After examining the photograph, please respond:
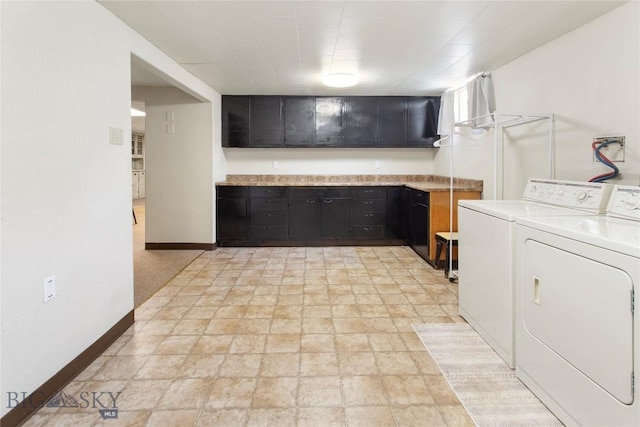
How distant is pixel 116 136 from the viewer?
2.40 meters

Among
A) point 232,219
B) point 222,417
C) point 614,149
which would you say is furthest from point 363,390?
point 232,219

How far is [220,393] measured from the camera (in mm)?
1815

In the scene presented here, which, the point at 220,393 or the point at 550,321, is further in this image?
the point at 220,393

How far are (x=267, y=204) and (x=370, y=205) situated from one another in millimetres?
1464

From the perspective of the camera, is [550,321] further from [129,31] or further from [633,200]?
[129,31]

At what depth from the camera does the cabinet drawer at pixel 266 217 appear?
5156 millimetres

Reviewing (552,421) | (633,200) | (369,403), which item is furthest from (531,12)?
(369,403)

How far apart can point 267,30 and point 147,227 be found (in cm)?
339

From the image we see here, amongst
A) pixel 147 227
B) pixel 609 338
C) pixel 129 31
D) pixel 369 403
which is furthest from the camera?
pixel 147 227

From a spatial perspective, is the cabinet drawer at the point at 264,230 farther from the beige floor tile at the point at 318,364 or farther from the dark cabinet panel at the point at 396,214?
the beige floor tile at the point at 318,364

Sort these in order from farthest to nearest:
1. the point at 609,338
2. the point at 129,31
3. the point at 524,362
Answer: the point at 129,31 < the point at 524,362 < the point at 609,338

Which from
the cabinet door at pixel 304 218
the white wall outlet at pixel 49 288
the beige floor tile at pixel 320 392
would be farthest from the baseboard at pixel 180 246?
the beige floor tile at pixel 320 392

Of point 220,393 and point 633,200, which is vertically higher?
point 633,200

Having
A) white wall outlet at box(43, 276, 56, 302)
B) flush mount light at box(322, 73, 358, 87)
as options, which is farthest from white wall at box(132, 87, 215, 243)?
white wall outlet at box(43, 276, 56, 302)
